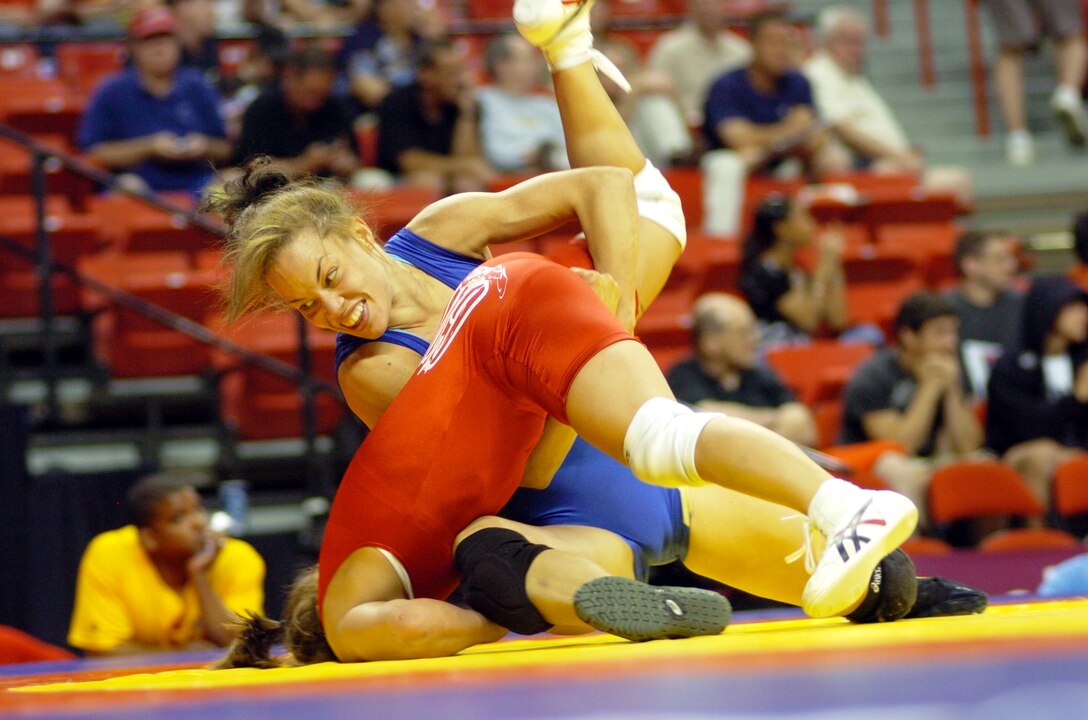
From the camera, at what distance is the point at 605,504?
2.82m

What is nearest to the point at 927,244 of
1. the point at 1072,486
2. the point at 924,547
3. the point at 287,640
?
the point at 1072,486

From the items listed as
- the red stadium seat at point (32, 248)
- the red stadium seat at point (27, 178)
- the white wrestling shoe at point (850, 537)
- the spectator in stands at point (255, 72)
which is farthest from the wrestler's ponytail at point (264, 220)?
the spectator in stands at point (255, 72)

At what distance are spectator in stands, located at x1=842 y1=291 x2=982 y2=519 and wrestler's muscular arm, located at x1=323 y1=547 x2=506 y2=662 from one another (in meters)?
3.07

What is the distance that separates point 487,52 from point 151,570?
339cm

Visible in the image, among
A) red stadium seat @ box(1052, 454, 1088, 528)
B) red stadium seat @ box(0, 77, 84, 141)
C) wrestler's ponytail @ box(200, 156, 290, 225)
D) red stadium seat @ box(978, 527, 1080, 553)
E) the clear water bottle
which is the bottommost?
red stadium seat @ box(978, 527, 1080, 553)

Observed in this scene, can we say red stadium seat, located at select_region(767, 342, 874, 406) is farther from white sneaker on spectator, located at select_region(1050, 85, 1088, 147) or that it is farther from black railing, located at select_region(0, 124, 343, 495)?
white sneaker on spectator, located at select_region(1050, 85, 1088, 147)

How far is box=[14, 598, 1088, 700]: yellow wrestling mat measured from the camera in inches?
70.1

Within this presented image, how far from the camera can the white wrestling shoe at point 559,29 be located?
9.92 feet

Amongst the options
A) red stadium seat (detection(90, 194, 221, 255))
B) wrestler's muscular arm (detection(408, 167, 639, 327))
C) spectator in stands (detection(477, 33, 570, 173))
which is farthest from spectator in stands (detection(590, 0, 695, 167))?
wrestler's muscular arm (detection(408, 167, 639, 327))

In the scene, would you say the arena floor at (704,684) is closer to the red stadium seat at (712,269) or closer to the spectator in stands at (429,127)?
the red stadium seat at (712,269)

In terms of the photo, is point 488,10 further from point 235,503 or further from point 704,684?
point 704,684

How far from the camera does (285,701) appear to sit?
5.87 feet

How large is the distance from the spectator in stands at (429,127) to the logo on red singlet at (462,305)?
389 cm

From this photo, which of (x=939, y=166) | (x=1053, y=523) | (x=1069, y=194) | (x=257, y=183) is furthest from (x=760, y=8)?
(x=257, y=183)
